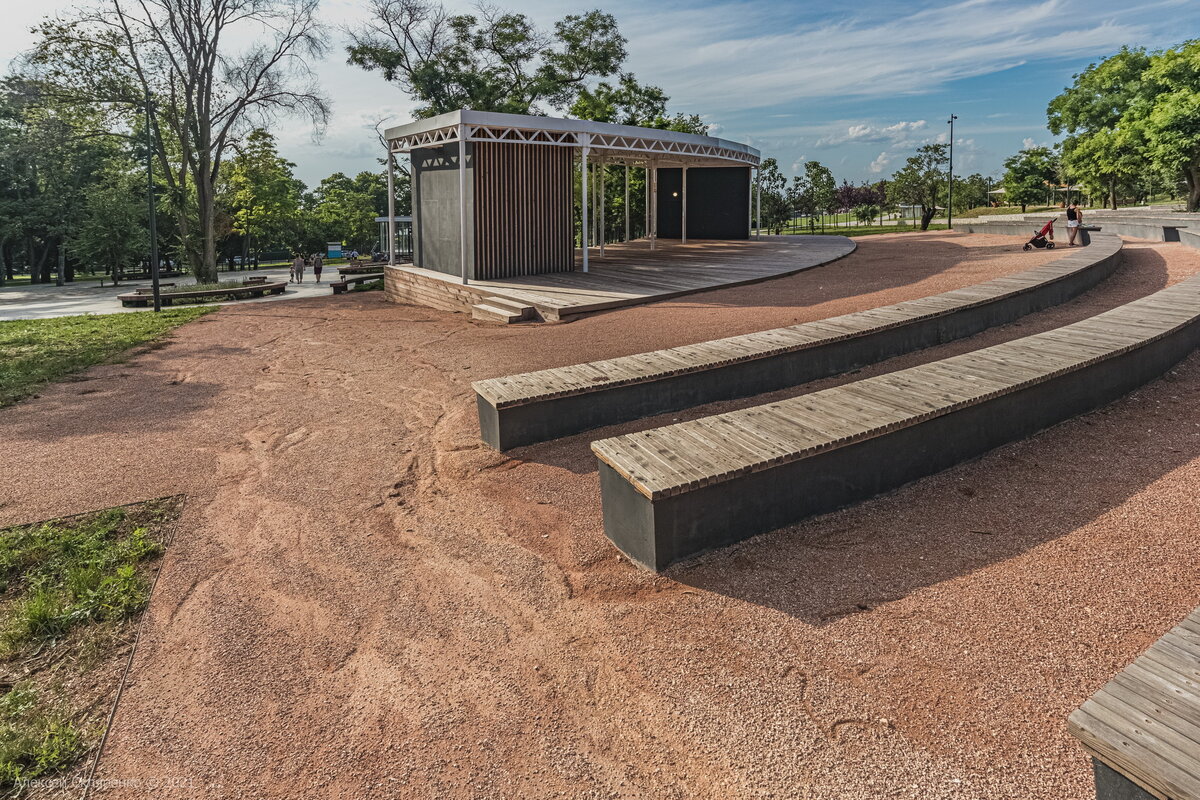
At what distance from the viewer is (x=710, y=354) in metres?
6.46

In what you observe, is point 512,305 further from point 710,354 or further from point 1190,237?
point 1190,237

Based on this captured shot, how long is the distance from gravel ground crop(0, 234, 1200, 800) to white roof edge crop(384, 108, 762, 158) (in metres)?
8.98

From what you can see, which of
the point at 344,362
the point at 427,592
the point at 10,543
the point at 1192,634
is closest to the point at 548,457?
the point at 427,592

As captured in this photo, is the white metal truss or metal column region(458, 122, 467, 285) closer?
metal column region(458, 122, 467, 285)

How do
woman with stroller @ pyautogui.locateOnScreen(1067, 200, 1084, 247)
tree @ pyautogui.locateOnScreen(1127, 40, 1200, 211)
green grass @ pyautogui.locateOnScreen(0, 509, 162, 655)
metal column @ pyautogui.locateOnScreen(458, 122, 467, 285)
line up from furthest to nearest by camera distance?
1. tree @ pyautogui.locateOnScreen(1127, 40, 1200, 211)
2. woman with stroller @ pyautogui.locateOnScreen(1067, 200, 1084, 247)
3. metal column @ pyautogui.locateOnScreen(458, 122, 467, 285)
4. green grass @ pyautogui.locateOnScreen(0, 509, 162, 655)

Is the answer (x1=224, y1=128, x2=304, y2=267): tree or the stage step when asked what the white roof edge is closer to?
the stage step

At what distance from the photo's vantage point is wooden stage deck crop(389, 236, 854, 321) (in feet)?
39.4

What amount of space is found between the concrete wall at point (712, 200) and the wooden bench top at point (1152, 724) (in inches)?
878

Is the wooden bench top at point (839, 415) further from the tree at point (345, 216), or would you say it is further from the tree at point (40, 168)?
the tree at point (345, 216)

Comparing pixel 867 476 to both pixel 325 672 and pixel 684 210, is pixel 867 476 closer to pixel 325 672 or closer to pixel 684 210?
pixel 325 672

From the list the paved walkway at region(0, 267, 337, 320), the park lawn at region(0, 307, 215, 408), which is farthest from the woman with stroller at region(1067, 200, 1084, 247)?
the paved walkway at region(0, 267, 337, 320)

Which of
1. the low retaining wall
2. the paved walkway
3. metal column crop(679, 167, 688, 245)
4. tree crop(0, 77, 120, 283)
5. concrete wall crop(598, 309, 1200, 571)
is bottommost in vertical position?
concrete wall crop(598, 309, 1200, 571)

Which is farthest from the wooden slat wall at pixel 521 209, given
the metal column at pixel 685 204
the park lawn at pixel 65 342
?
the metal column at pixel 685 204

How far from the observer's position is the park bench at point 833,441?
3.65m
